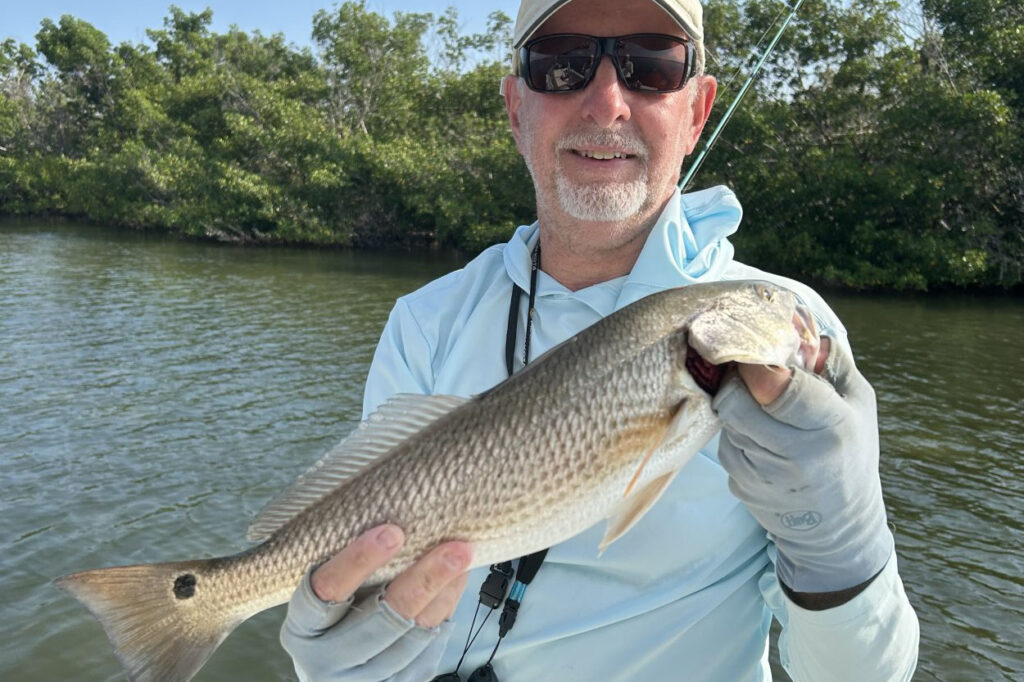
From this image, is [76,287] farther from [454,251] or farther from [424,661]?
[424,661]

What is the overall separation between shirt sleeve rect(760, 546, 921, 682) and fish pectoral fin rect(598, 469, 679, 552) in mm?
438

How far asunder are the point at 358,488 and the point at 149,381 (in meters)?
11.7

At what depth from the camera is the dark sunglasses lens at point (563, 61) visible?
2.59m

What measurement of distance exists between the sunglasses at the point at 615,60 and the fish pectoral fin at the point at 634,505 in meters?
1.25

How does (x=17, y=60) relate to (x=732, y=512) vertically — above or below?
above

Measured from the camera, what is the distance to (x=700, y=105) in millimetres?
2885

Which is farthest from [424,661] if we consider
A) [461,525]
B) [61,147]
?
[61,147]

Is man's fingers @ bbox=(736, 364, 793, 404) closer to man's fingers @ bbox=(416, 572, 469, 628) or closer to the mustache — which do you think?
man's fingers @ bbox=(416, 572, 469, 628)

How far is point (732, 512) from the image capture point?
2363 mm

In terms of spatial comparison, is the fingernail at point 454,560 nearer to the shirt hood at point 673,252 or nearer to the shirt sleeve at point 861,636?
the shirt sleeve at point 861,636

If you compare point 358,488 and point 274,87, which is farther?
point 274,87

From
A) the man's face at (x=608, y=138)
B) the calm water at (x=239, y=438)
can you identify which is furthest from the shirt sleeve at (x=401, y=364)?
the calm water at (x=239, y=438)

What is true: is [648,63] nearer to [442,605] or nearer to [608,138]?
[608,138]

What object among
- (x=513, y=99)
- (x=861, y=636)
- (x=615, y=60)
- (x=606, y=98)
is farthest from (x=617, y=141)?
(x=861, y=636)
